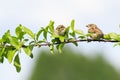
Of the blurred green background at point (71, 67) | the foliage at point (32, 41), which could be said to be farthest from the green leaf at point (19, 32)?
the blurred green background at point (71, 67)

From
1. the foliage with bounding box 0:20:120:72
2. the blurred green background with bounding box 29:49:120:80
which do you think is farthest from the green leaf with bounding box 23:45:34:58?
the blurred green background with bounding box 29:49:120:80

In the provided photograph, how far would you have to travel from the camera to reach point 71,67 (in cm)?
7288

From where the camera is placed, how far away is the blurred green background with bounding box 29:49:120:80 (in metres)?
67.7

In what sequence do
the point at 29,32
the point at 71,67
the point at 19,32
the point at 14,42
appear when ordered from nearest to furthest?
the point at 14,42
the point at 19,32
the point at 29,32
the point at 71,67

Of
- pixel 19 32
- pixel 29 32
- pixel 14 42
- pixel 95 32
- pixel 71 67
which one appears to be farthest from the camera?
pixel 71 67

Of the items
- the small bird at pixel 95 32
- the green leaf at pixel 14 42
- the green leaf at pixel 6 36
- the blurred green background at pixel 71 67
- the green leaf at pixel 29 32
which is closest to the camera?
the small bird at pixel 95 32

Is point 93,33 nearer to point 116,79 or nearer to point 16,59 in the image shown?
point 16,59

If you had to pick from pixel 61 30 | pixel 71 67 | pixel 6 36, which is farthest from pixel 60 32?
pixel 71 67

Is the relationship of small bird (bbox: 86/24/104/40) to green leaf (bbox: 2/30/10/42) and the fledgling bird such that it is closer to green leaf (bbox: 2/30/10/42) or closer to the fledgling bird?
the fledgling bird

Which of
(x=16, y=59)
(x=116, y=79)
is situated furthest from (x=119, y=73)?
(x=16, y=59)

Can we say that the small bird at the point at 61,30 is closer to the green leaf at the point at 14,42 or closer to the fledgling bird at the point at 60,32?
the fledgling bird at the point at 60,32

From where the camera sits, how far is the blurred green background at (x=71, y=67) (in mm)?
67688

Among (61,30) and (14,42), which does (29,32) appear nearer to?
(14,42)

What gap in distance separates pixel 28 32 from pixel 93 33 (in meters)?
0.65
